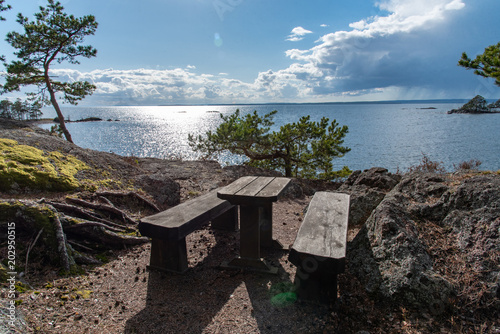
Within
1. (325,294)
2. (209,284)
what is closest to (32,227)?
(209,284)

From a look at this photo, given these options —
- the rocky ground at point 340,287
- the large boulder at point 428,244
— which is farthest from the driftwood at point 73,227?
the large boulder at point 428,244

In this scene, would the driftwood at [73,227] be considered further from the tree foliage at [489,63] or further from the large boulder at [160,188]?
the tree foliage at [489,63]

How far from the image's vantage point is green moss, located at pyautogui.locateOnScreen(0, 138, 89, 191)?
481 cm

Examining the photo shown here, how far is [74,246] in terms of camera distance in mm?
3854

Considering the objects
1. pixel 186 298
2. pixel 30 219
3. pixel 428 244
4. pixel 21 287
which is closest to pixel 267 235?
pixel 186 298

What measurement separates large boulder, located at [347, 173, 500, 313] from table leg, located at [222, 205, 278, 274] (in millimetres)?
1246

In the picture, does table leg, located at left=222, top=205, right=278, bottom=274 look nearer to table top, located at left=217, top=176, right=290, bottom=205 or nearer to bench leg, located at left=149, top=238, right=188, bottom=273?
table top, located at left=217, top=176, right=290, bottom=205

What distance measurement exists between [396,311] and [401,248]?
691mm

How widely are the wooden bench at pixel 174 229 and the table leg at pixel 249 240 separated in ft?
1.64

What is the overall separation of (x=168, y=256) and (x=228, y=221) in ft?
5.77

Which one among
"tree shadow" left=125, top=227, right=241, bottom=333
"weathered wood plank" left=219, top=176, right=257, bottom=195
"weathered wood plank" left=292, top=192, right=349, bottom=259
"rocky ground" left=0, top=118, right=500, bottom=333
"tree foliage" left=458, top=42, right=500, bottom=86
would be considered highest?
"tree foliage" left=458, top=42, right=500, bottom=86

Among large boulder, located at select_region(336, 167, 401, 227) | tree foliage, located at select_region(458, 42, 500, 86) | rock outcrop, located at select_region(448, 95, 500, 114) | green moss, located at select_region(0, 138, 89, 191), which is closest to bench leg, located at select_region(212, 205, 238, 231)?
large boulder, located at select_region(336, 167, 401, 227)

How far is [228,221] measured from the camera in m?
5.32

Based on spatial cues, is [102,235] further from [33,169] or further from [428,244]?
[428,244]
